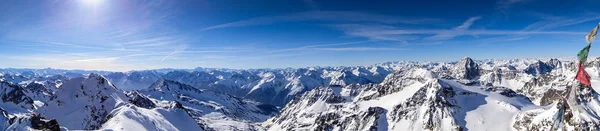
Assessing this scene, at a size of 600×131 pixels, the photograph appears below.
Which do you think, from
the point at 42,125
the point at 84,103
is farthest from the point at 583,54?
the point at 84,103

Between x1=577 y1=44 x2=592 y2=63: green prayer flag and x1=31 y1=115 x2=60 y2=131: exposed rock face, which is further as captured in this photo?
x1=31 y1=115 x2=60 y2=131: exposed rock face

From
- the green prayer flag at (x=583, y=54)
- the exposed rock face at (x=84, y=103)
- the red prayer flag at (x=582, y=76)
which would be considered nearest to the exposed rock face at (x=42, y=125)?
the exposed rock face at (x=84, y=103)

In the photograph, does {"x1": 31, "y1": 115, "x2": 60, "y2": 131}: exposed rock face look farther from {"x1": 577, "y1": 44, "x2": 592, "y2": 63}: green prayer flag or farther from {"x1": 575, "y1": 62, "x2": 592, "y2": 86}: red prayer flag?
{"x1": 577, "y1": 44, "x2": 592, "y2": 63}: green prayer flag

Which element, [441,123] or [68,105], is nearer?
[68,105]

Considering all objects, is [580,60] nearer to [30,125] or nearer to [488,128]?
[30,125]

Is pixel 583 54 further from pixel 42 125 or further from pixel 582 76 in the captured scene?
pixel 42 125

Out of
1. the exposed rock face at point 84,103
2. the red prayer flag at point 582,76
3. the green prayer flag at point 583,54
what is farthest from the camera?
the exposed rock face at point 84,103

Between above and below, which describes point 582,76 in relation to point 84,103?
above

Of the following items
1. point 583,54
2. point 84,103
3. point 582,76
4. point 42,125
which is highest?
point 583,54

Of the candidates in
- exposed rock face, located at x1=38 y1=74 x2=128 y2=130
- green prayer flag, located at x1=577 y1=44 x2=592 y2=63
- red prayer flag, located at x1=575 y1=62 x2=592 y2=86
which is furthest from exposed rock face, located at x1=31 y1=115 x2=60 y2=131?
green prayer flag, located at x1=577 y1=44 x2=592 y2=63

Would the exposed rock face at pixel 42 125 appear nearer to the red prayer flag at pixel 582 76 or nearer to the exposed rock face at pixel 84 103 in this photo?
the exposed rock face at pixel 84 103

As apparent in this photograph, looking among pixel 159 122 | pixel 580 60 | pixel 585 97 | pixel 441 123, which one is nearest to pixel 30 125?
pixel 159 122
